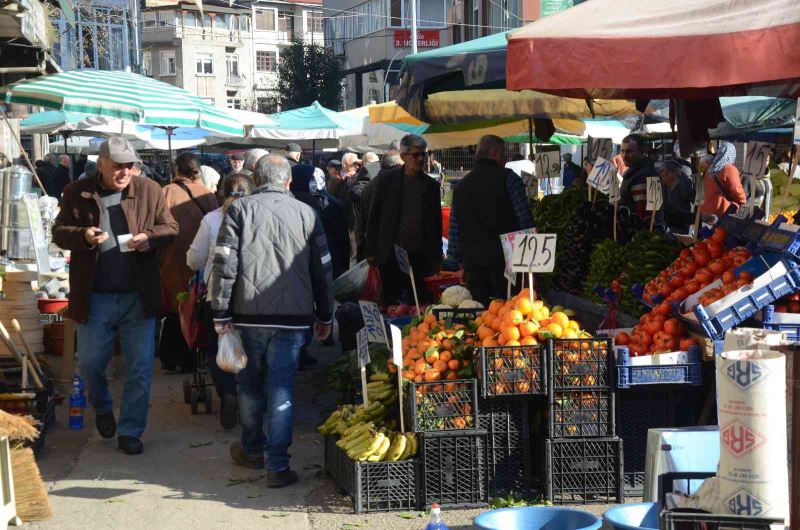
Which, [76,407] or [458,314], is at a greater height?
[458,314]

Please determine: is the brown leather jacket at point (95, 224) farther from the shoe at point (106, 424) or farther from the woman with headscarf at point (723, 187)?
the woman with headscarf at point (723, 187)

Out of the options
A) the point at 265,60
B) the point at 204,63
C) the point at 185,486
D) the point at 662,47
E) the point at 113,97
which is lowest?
the point at 185,486

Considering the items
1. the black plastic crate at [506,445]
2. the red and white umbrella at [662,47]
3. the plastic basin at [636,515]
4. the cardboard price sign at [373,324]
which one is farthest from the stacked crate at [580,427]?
the plastic basin at [636,515]

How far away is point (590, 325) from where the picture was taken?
26.7ft

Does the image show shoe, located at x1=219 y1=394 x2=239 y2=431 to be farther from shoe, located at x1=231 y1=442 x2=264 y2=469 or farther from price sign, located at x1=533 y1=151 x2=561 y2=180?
price sign, located at x1=533 y1=151 x2=561 y2=180

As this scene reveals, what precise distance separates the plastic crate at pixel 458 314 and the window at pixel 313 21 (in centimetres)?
10006

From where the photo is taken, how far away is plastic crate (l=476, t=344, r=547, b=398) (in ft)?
20.3

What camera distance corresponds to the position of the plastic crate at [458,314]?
23.6 feet

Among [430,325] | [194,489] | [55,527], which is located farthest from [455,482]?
[55,527]

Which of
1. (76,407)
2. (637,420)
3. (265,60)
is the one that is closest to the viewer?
(637,420)

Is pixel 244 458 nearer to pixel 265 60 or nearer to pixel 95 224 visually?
pixel 95 224

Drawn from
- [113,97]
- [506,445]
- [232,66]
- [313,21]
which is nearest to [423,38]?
[113,97]

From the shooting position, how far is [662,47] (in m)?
5.23

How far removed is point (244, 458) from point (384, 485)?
139 centimetres
